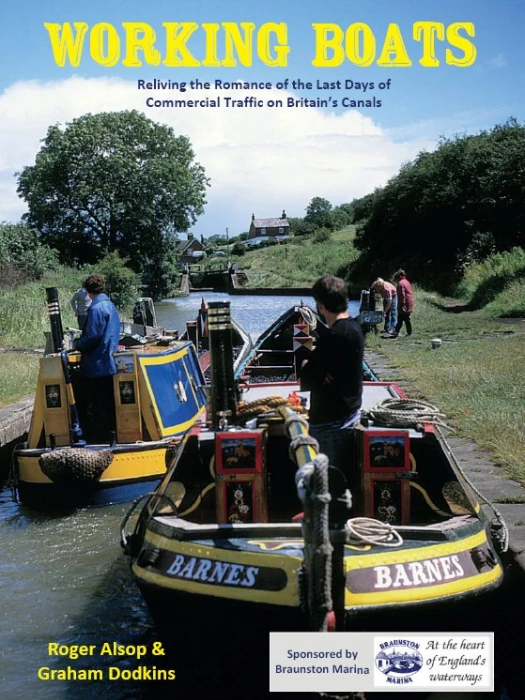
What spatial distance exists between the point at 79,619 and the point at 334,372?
3224mm

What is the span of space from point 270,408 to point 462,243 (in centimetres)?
3086

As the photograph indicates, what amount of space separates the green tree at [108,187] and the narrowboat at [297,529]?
124 feet

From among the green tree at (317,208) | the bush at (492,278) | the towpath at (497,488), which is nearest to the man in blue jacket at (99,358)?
the towpath at (497,488)

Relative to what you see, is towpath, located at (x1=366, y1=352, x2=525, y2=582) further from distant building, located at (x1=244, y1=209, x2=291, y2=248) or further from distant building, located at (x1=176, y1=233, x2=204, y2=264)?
distant building, located at (x1=244, y1=209, x2=291, y2=248)

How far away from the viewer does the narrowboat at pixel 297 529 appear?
3.56 m

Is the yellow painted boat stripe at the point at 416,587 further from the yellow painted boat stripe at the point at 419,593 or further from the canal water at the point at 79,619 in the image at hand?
the canal water at the point at 79,619

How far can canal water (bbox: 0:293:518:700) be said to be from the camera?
4586mm

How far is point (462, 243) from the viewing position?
34250 mm

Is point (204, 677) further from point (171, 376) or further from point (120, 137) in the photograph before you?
point (120, 137)

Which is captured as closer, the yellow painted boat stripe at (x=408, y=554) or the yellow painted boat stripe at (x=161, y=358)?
the yellow painted boat stripe at (x=408, y=554)

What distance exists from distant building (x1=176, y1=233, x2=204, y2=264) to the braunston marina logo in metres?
98.7

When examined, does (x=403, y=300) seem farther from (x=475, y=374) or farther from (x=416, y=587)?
(x=416, y=587)

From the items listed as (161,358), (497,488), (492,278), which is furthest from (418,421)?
(492,278)

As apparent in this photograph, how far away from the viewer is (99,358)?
318 inches
